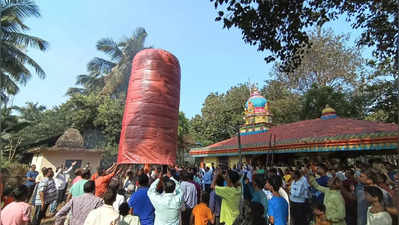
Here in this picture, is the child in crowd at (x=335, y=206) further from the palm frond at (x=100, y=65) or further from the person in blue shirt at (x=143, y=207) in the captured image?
the palm frond at (x=100, y=65)

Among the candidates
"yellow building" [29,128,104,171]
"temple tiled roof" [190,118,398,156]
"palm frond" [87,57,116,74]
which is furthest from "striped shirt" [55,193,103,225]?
"palm frond" [87,57,116,74]

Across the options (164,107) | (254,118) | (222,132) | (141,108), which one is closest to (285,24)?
(164,107)

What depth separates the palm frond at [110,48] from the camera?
2738 centimetres

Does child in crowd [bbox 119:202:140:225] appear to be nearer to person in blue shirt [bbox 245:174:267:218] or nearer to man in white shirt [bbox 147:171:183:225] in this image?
man in white shirt [bbox 147:171:183:225]

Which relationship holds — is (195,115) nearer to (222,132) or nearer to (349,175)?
(222,132)

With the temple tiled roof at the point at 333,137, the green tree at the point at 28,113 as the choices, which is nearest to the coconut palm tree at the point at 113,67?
the green tree at the point at 28,113

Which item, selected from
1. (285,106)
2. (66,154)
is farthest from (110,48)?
(285,106)

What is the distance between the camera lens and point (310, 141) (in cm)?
1109

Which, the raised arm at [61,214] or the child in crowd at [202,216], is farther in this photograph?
the child in crowd at [202,216]

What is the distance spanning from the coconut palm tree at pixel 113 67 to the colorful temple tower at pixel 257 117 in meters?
13.2

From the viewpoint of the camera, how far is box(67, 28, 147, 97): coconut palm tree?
2549 cm

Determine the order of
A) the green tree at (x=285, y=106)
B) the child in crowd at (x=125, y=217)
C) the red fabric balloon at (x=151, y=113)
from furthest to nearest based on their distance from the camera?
the green tree at (x=285, y=106), the red fabric balloon at (x=151, y=113), the child in crowd at (x=125, y=217)

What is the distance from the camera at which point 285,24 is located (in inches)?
236

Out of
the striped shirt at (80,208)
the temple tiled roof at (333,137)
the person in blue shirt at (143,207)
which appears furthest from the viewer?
the temple tiled roof at (333,137)
